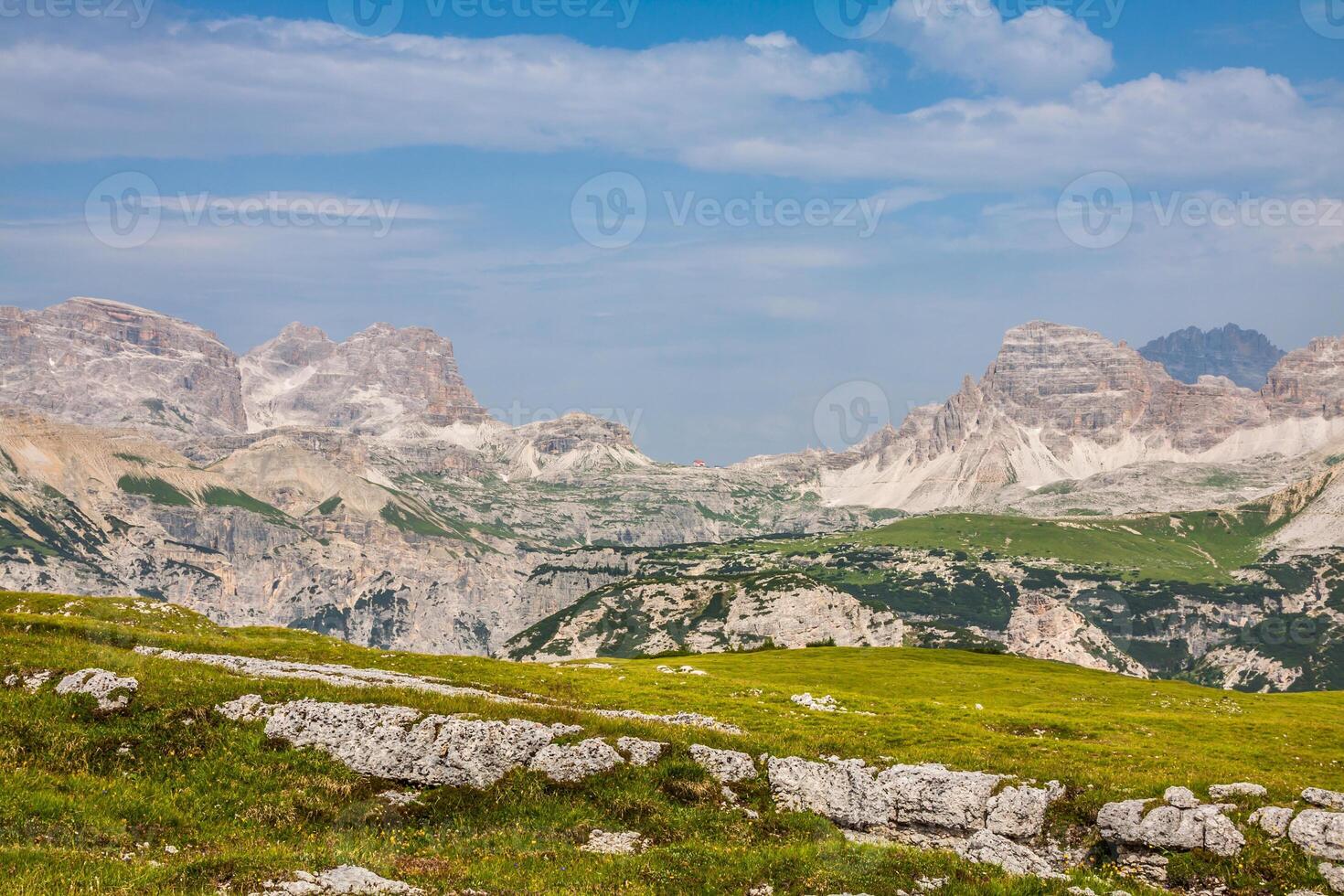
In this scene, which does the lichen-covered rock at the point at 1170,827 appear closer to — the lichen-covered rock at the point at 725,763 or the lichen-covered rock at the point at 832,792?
the lichen-covered rock at the point at 832,792

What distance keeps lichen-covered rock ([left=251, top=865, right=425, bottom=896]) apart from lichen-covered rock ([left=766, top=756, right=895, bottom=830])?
14620 millimetres

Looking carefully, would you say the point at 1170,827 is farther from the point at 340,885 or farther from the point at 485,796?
the point at 340,885

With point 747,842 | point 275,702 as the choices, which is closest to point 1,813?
point 275,702

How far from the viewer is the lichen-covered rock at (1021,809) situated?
1288 inches

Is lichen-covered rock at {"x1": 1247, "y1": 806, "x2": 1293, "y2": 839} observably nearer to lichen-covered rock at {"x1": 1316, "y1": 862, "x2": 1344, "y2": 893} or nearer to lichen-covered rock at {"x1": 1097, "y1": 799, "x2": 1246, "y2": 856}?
lichen-covered rock at {"x1": 1097, "y1": 799, "x2": 1246, "y2": 856}

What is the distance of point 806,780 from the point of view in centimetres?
3406

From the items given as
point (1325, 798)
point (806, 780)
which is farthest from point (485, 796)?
point (1325, 798)

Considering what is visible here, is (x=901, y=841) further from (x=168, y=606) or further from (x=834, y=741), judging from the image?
(x=168, y=606)

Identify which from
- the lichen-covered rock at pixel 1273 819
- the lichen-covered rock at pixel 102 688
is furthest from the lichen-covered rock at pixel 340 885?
the lichen-covered rock at pixel 1273 819

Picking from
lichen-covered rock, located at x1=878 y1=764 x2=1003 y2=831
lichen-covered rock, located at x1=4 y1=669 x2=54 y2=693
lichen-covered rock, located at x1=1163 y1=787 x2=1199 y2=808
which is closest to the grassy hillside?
lichen-covered rock, located at x1=4 y1=669 x2=54 y2=693

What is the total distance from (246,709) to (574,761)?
12.3 metres

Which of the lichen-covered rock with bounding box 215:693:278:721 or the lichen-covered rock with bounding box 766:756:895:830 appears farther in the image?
the lichen-covered rock with bounding box 215:693:278:721

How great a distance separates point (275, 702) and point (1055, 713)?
46466mm

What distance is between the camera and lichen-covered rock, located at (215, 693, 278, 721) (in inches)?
1368
